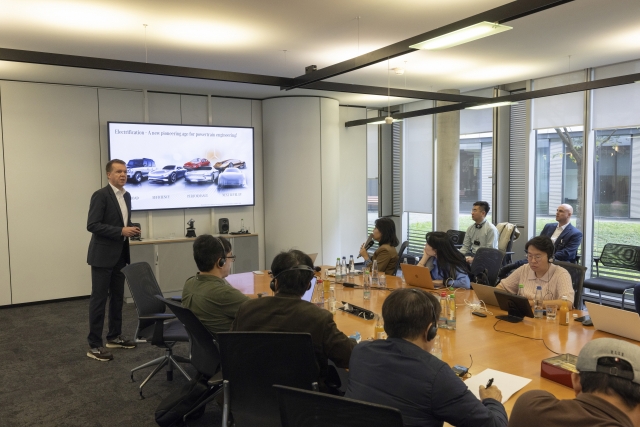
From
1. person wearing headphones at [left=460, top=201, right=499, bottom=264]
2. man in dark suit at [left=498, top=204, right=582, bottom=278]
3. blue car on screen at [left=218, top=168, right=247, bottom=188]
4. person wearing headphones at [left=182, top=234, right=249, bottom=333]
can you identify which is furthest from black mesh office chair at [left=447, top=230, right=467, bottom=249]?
person wearing headphones at [left=182, top=234, right=249, bottom=333]

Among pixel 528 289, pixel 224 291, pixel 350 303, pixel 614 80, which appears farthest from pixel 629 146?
pixel 224 291

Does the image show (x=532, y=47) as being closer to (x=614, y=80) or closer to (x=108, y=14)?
(x=614, y=80)

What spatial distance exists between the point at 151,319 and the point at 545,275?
310 centimetres

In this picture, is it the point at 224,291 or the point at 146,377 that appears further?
the point at 146,377

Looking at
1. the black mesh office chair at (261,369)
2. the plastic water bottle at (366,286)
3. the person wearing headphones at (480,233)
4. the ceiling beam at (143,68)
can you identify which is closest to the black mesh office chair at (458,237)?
the person wearing headphones at (480,233)

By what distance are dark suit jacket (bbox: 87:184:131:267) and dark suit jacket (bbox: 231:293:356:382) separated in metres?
2.88

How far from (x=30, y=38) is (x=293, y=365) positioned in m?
4.61

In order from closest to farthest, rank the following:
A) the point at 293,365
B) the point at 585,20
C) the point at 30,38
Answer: the point at 293,365
the point at 585,20
the point at 30,38

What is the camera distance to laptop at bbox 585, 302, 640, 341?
2.86 m

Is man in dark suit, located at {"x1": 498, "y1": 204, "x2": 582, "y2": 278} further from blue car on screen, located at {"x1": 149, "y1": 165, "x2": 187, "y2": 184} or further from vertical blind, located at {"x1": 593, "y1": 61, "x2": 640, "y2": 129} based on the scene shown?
blue car on screen, located at {"x1": 149, "y1": 165, "x2": 187, "y2": 184}

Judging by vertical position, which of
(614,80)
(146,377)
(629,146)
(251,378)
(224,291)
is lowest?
(146,377)

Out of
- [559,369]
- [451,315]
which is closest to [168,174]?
[451,315]

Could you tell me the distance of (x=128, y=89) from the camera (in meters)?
7.75

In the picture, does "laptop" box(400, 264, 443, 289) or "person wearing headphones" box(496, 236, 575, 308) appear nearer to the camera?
"person wearing headphones" box(496, 236, 575, 308)
